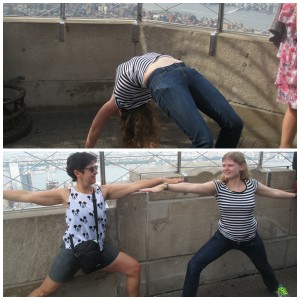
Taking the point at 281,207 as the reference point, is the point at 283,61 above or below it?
above

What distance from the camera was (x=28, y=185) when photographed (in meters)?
3.18

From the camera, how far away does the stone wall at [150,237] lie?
126 inches

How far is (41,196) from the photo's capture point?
9.86ft

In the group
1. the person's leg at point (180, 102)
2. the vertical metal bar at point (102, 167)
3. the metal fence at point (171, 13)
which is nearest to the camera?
the person's leg at point (180, 102)

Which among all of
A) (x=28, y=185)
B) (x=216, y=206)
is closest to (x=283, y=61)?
(x=216, y=206)

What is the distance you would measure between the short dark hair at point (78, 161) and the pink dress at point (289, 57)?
182cm

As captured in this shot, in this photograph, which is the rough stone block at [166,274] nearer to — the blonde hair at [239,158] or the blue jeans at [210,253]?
the blue jeans at [210,253]

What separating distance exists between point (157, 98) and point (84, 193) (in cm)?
97

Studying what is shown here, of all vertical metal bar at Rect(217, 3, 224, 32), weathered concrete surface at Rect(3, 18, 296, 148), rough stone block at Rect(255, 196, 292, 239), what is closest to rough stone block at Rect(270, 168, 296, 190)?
rough stone block at Rect(255, 196, 292, 239)

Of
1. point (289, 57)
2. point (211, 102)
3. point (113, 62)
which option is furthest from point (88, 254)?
point (113, 62)

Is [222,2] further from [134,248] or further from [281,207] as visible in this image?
[134,248]

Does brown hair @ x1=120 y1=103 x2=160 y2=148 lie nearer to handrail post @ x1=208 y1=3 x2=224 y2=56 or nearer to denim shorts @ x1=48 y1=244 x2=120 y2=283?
denim shorts @ x1=48 y1=244 x2=120 y2=283

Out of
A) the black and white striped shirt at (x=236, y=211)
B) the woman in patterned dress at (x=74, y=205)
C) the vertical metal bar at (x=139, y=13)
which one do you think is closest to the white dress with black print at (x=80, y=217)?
the woman in patterned dress at (x=74, y=205)

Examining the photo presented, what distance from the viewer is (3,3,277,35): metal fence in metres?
4.43
